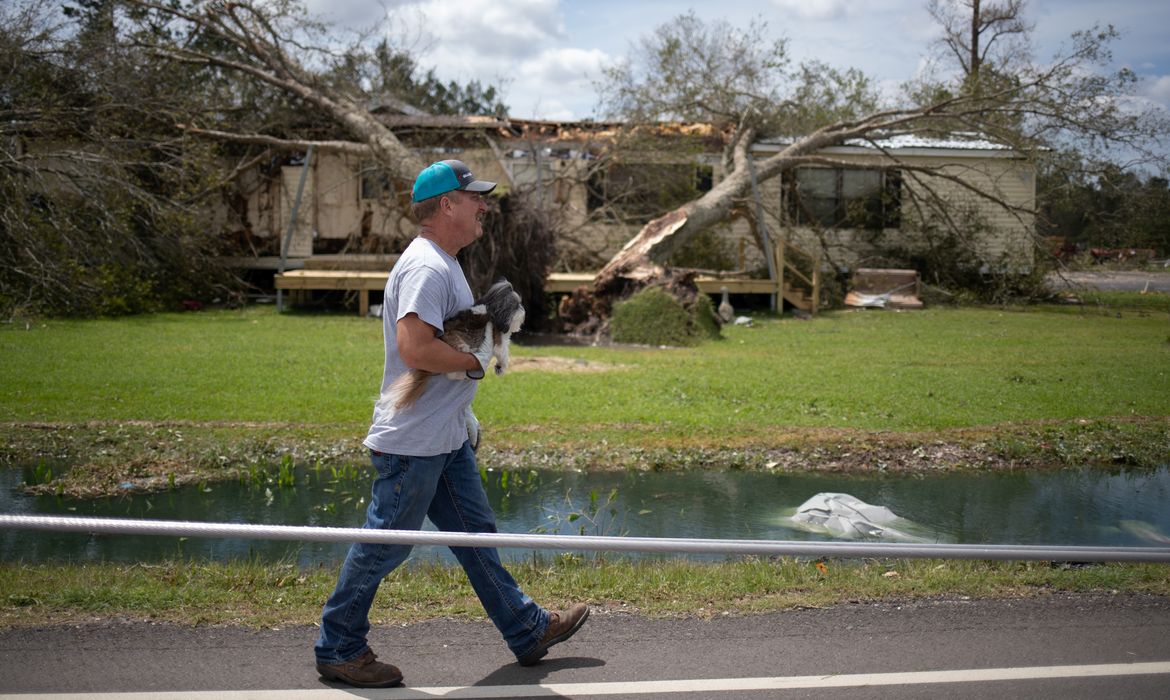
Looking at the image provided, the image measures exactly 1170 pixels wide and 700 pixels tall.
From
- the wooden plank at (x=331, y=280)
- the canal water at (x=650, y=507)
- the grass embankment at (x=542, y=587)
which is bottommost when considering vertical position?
the canal water at (x=650, y=507)

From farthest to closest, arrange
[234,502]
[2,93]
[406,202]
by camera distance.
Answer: [406,202]
[2,93]
[234,502]

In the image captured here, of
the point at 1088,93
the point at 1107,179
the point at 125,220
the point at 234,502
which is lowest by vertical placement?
A: the point at 234,502

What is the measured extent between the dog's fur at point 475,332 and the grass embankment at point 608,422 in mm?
1402

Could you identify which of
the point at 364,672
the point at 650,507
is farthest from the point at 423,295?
the point at 650,507

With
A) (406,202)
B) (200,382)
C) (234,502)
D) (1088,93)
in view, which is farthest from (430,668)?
(1088,93)

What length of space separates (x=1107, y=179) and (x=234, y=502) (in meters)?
19.6

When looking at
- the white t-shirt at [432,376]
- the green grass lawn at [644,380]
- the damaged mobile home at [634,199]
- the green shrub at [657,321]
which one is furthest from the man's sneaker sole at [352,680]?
the damaged mobile home at [634,199]

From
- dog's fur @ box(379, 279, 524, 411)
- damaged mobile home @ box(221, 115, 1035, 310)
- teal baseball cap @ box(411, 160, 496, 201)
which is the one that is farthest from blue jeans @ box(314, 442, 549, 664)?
damaged mobile home @ box(221, 115, 1035, 310)

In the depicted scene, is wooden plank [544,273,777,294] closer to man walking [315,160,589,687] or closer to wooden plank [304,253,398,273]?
wooden plank [304,253,398,273]

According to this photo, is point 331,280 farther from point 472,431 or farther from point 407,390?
point 407,390

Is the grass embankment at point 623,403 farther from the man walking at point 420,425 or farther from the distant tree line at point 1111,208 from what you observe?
the distant tree line at point 1111,208

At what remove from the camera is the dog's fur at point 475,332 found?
12.8 ft

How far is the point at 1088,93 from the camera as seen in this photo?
1988cm

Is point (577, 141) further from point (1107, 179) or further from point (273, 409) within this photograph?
point (273, 409)
